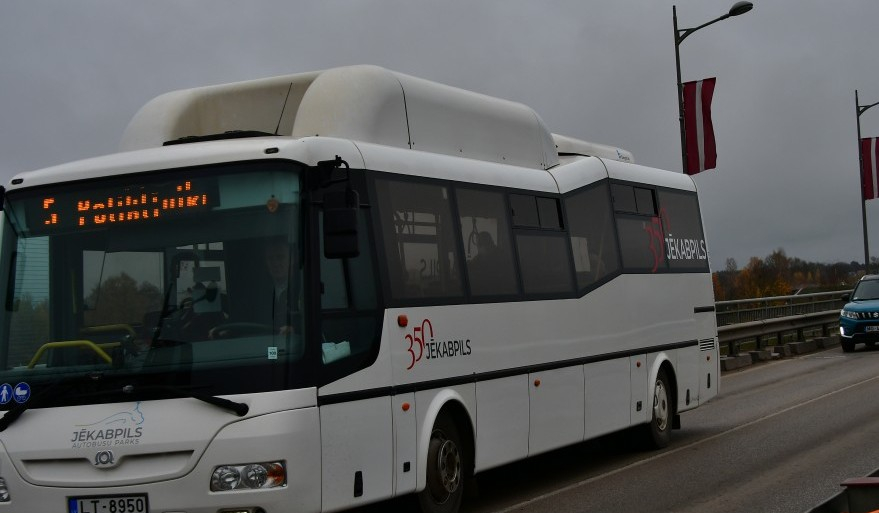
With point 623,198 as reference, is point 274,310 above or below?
below

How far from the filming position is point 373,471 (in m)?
8.52

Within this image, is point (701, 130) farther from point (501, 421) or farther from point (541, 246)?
point (501, 421)

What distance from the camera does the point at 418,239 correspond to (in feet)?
31.3

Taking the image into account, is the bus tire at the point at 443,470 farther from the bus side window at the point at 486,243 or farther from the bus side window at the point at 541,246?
the bus side window at the point at 541,246

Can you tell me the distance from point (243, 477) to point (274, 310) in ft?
3.40

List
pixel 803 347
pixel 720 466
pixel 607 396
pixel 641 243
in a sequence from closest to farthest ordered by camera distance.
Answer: pixel 720 466 < pixel 607 396 < pixel 641 243 < pixel 803 347

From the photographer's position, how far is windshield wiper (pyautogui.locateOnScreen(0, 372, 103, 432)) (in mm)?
7820

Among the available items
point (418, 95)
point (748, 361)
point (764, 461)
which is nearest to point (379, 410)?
point (418, 95)

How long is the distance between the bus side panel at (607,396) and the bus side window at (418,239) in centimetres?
282

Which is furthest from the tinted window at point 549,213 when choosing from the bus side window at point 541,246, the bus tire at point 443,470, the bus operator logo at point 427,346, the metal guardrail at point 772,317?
the metal guardrail at point 772,317

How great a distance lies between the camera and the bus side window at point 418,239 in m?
9.15

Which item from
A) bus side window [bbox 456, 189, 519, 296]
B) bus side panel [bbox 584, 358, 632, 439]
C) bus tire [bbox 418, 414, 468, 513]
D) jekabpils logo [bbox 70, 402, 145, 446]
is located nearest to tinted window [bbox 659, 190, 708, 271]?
bus side panel [bbox 584, 358, 632, 439]

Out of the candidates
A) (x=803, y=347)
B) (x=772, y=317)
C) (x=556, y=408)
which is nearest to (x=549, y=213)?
(x=556, y=408)

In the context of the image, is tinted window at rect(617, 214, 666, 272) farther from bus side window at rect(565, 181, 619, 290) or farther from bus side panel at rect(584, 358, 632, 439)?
bus side panel at rect(584, 358, 632, 439)
